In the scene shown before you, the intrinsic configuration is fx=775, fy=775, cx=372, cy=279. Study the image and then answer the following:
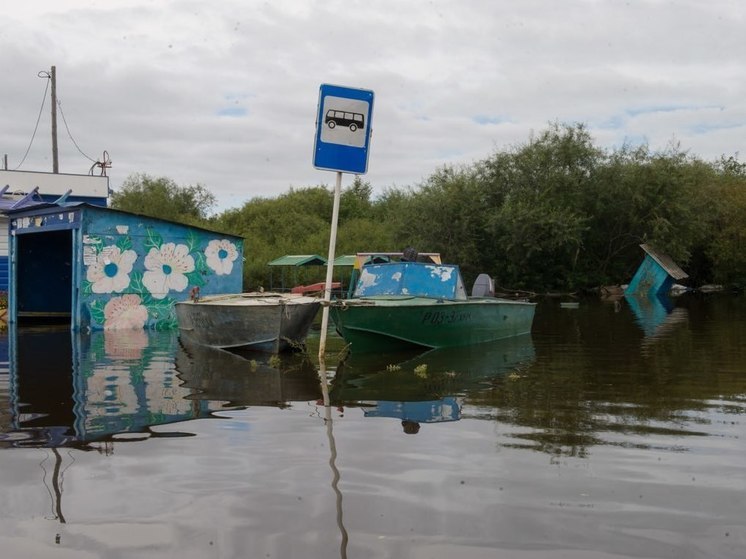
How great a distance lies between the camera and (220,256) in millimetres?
20016

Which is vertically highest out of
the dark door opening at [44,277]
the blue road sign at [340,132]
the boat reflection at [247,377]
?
the blue road sign at [340,132]

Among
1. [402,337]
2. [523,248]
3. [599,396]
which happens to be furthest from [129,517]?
[523,248]

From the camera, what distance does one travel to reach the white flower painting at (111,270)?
18.4 m

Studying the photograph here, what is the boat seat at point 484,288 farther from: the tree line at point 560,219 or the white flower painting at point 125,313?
the tree line at point 560,219

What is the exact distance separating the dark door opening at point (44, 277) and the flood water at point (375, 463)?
516 inches

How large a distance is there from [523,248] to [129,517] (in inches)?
1490

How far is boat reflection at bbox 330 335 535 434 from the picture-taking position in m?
7.66

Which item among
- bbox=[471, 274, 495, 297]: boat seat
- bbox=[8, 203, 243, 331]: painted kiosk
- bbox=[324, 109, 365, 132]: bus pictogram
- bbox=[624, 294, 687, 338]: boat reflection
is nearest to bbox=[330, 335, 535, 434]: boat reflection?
bbox=[471, 274, 495, 297]: boat seat

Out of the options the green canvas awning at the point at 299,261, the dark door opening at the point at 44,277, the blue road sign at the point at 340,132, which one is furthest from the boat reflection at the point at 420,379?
the green canvas awning at the point at 299,261

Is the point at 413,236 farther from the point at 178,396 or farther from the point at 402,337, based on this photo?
the point at 178,396

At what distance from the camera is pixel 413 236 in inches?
1708

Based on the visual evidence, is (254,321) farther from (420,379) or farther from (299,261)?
(299,261)

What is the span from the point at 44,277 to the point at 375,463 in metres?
21.3

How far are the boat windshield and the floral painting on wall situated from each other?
5698mm
